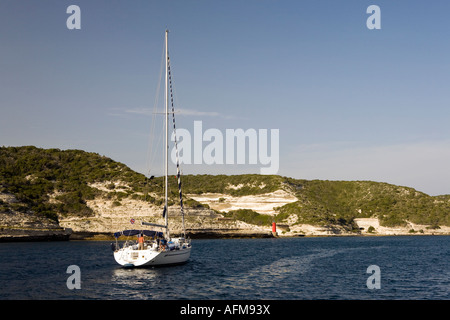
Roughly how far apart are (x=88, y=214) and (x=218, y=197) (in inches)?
3170

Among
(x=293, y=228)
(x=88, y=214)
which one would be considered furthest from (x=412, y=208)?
(x=88, y=214)

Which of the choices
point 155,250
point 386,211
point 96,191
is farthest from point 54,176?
point 386,211

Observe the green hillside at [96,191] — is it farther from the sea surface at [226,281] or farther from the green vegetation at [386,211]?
the sea surface at [226,281]

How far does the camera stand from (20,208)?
338 ft

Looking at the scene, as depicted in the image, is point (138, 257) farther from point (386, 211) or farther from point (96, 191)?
point (386, 211)

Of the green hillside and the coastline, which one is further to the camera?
the green hillside

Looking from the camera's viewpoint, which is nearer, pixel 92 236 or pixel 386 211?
pixel 92 236

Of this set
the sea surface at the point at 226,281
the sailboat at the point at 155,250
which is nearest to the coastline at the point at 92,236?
the sea surface at the point at 226,281

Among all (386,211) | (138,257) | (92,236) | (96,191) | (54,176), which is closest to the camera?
(138,257)

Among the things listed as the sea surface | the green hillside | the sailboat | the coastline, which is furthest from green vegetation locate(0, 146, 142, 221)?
the sailboat

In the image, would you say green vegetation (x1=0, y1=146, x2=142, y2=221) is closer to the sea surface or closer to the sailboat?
the sea surface
